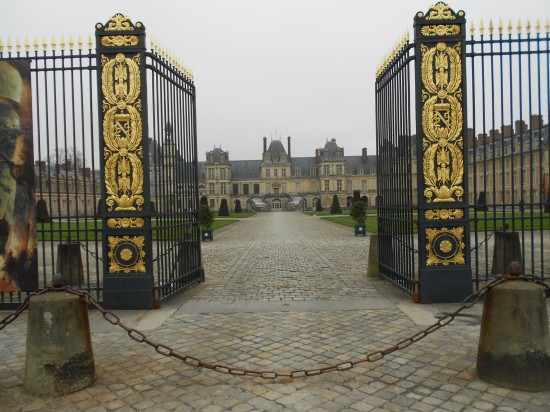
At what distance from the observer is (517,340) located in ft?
→ 11.2

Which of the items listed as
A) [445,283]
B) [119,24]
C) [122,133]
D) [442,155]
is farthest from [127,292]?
[442,155]

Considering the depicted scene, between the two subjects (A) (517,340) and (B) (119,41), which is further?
A: (B) (119,41)

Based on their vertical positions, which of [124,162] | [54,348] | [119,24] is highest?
[119,24]

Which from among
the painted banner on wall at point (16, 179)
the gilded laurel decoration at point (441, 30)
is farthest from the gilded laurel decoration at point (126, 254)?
the gilded laurel decoration at point (441, 30)

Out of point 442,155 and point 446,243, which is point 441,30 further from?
point 446,243

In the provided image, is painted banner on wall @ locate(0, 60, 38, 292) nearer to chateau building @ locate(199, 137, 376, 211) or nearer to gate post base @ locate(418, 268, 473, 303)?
gate post base @ locate(418, 268, 473, 303)

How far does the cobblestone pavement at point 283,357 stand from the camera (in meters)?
3.28

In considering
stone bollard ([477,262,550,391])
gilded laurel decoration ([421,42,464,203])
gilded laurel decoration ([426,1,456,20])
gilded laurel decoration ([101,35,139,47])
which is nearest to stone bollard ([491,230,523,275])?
gilded laurel decoration ([421,42,464,203])

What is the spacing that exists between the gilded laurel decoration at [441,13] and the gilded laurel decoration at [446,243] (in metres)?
2.83

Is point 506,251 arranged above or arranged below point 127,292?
above

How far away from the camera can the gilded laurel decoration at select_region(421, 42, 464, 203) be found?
6.05m

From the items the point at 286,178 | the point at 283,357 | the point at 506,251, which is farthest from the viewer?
the point at 286,178

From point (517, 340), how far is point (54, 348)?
355cm

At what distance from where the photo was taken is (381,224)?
814cm
